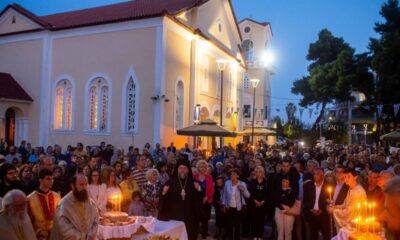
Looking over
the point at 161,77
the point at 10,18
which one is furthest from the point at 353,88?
the point at 10,18

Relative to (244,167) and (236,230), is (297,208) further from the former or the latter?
(244,167)

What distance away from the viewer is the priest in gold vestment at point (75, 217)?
17.5 ft

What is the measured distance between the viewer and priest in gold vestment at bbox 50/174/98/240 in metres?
5.32

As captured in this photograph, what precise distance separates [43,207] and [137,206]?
8.71 ft

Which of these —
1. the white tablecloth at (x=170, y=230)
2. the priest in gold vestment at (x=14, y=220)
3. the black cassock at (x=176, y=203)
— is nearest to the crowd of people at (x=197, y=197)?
the black cassock at (x=176, y=203)

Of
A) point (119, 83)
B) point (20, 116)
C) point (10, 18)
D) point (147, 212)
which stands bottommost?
point (147, 212)

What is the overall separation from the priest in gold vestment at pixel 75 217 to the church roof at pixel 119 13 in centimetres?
1663

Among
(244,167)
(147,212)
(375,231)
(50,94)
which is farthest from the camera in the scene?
(50,94)

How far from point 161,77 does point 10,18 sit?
12.1 metres

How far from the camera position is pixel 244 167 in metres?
12.0

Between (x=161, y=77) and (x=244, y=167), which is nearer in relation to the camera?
(x=244, y=167)

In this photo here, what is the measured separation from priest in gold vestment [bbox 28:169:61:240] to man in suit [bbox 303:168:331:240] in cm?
518

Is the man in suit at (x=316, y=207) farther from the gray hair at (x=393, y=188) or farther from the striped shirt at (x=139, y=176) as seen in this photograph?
the gray hair at (x=393, y=188)

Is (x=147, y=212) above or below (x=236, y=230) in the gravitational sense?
above
